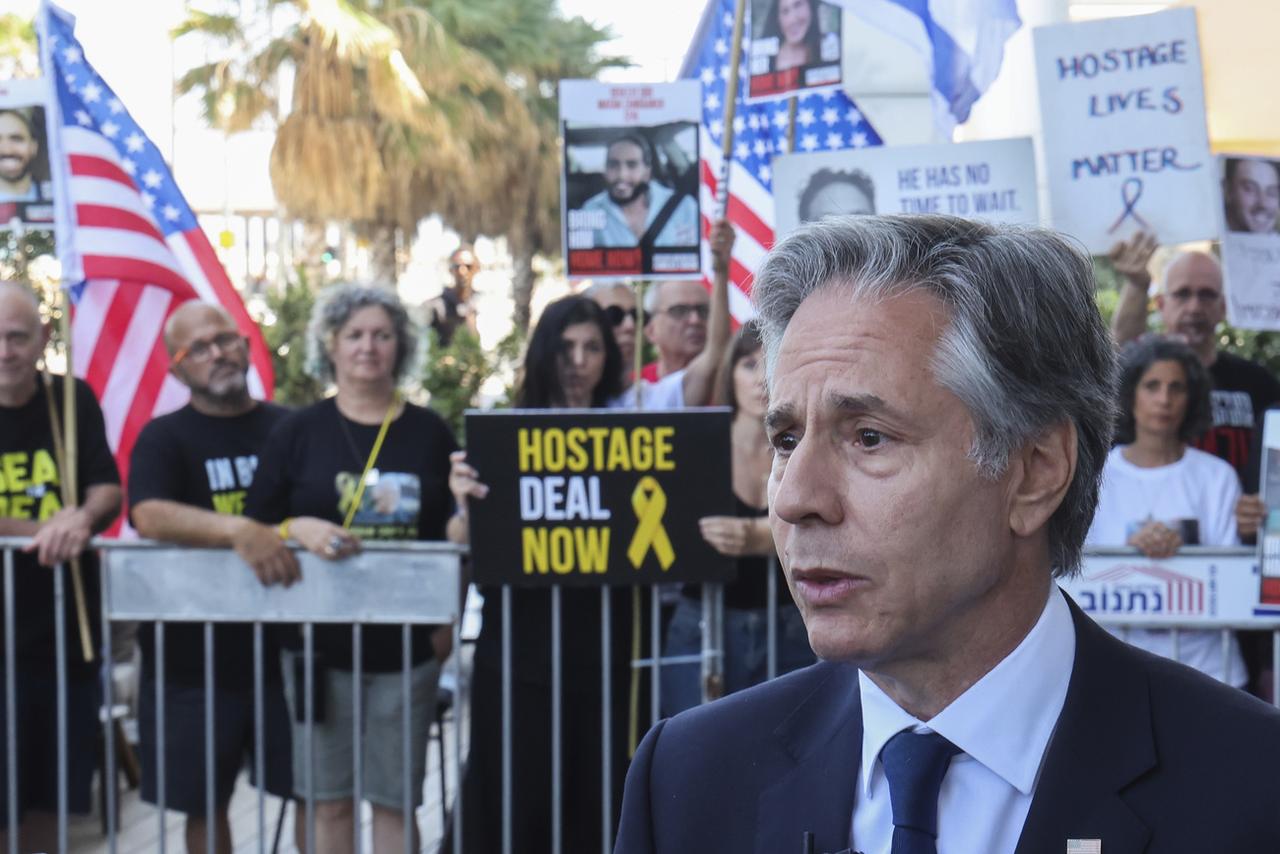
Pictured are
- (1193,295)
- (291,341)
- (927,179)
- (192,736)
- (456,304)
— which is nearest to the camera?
(192,736)

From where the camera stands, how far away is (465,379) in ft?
38.7

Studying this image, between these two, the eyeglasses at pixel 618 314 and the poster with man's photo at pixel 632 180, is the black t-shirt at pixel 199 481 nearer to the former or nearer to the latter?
the poster with man's photo at pixel 632 180

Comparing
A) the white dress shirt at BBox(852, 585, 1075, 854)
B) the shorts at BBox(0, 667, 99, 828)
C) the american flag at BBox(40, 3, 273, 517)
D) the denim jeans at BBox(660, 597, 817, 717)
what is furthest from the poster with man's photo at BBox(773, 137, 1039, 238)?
the white dress shirt at BBox(852, 585, 1075, 854)

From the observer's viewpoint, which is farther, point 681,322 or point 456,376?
point 456,376

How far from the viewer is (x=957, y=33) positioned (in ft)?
19.2

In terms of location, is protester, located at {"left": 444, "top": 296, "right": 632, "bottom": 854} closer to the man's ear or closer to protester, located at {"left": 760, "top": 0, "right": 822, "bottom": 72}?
protester, located at {"left": 760, "top": 0, "right": 822, "bottom": 72}

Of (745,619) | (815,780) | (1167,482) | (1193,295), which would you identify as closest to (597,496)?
(745,619)

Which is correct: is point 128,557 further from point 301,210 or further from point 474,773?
point 301,210

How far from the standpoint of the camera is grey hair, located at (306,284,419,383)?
554cm

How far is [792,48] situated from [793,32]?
0.06 metres

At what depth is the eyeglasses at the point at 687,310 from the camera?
6949 mm

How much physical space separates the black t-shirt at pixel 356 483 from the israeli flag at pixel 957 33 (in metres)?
2.31

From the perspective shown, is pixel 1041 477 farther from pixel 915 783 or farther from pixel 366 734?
pixel 366 734

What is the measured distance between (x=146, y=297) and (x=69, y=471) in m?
1.25
